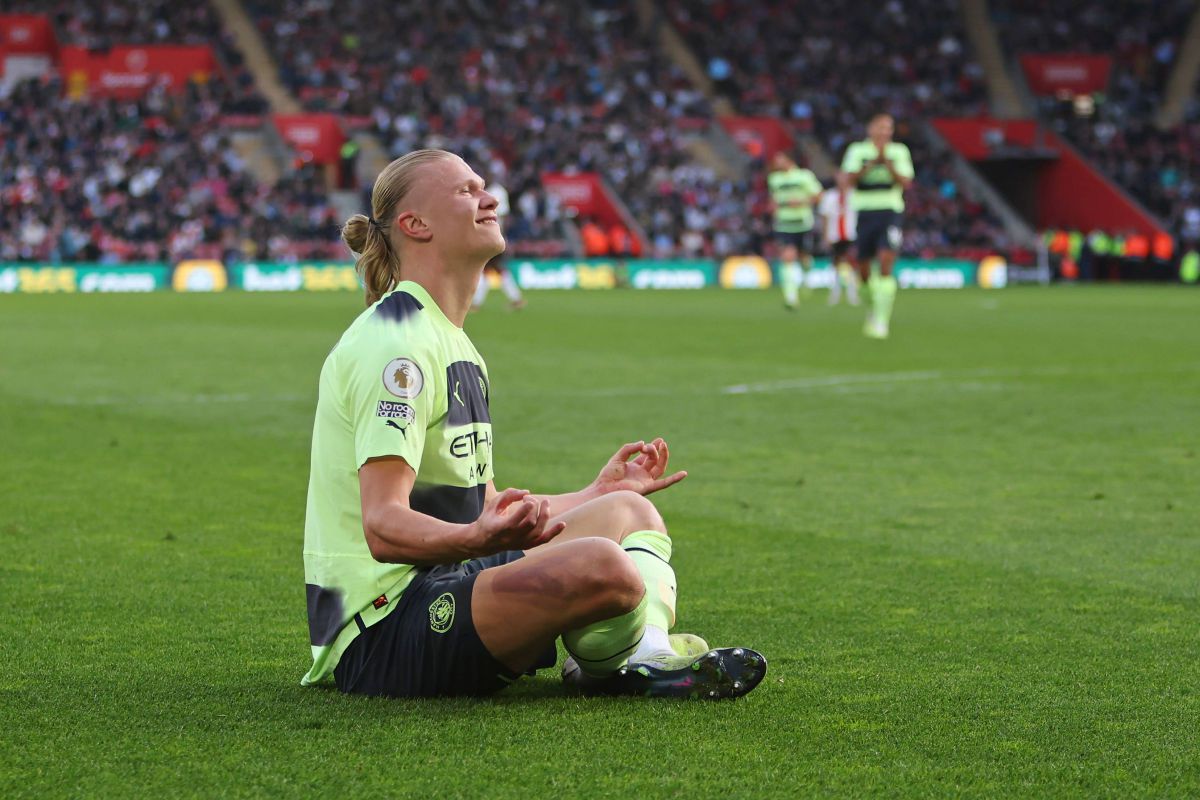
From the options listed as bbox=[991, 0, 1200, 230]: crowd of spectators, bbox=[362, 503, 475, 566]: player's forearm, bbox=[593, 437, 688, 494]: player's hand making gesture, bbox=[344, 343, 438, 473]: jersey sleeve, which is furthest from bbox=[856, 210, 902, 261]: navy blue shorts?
bbox=[991, 0, 1200, 230]: crowd of spectators

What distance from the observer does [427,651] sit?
13.3 ft

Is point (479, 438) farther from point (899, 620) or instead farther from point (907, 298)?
point (907, 298)

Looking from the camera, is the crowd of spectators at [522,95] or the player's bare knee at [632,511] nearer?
the player's bare knee at [632,511]

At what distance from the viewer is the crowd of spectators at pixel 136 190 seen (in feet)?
128

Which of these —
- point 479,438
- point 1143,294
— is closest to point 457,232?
point 479,438

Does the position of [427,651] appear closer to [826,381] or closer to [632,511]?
[632,511]

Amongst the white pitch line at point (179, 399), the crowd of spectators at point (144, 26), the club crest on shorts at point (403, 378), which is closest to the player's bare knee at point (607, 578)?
the club crest on shorts at point (403, 378)

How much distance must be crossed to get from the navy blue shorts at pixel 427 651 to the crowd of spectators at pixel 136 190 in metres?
36.3

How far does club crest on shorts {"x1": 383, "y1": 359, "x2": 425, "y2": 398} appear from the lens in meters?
3.83

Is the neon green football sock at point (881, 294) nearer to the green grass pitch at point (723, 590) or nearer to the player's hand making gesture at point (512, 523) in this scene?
the green grass pitch at point (723, 590)

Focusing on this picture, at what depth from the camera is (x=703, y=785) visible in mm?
3369

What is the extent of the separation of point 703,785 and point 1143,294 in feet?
111

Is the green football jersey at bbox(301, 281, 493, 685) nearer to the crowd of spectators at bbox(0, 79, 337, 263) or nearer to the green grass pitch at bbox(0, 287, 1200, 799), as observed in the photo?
the green grass pitch at bbox(0, 287, 1200, 799)

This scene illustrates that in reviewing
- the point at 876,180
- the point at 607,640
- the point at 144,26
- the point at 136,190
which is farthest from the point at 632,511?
the point at 144,26
